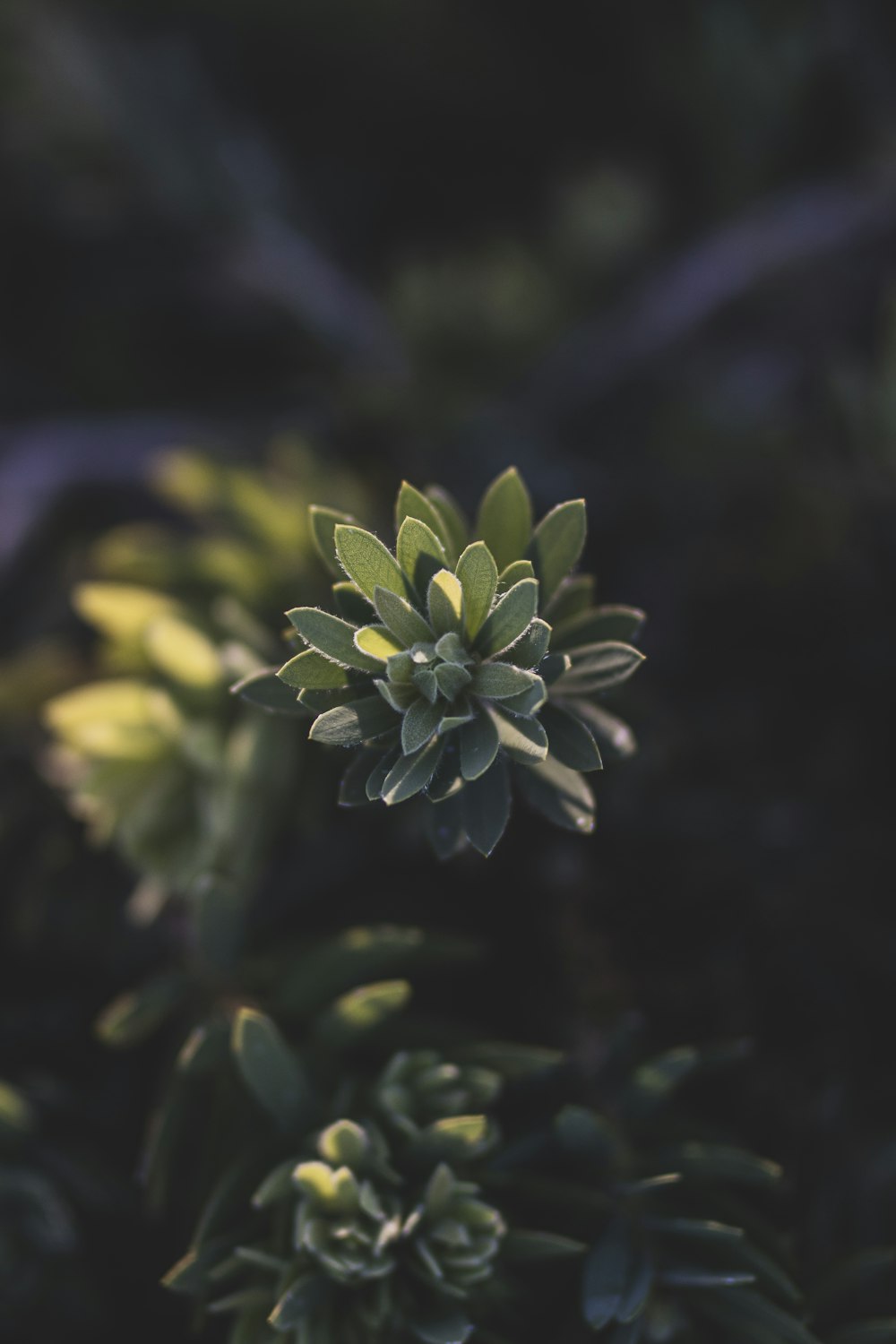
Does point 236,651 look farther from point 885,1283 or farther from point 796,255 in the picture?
point 796,255

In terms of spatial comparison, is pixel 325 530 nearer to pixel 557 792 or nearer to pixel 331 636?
pixel 331 636

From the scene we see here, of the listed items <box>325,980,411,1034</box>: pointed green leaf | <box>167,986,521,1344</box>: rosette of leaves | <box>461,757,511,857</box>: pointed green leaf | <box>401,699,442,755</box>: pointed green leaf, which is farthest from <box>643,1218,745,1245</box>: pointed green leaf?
<box>401,699,442,755</box>: pointed green leaf

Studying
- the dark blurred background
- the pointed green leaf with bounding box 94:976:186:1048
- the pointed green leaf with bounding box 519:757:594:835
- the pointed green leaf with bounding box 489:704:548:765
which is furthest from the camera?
the dark blurred background

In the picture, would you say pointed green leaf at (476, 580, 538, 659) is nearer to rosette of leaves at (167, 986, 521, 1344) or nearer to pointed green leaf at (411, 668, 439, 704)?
pointed green leaf at (411, 668, 439, 704)

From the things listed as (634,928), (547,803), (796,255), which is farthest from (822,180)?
(547,803)

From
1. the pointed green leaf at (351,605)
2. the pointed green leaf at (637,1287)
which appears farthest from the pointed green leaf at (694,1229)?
the pointed green leaf at (351,605)

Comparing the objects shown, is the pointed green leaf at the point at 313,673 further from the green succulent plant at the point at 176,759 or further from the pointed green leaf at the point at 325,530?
the green succulent plant at the point at 176,759

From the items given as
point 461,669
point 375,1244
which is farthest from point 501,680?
point 375,1244
